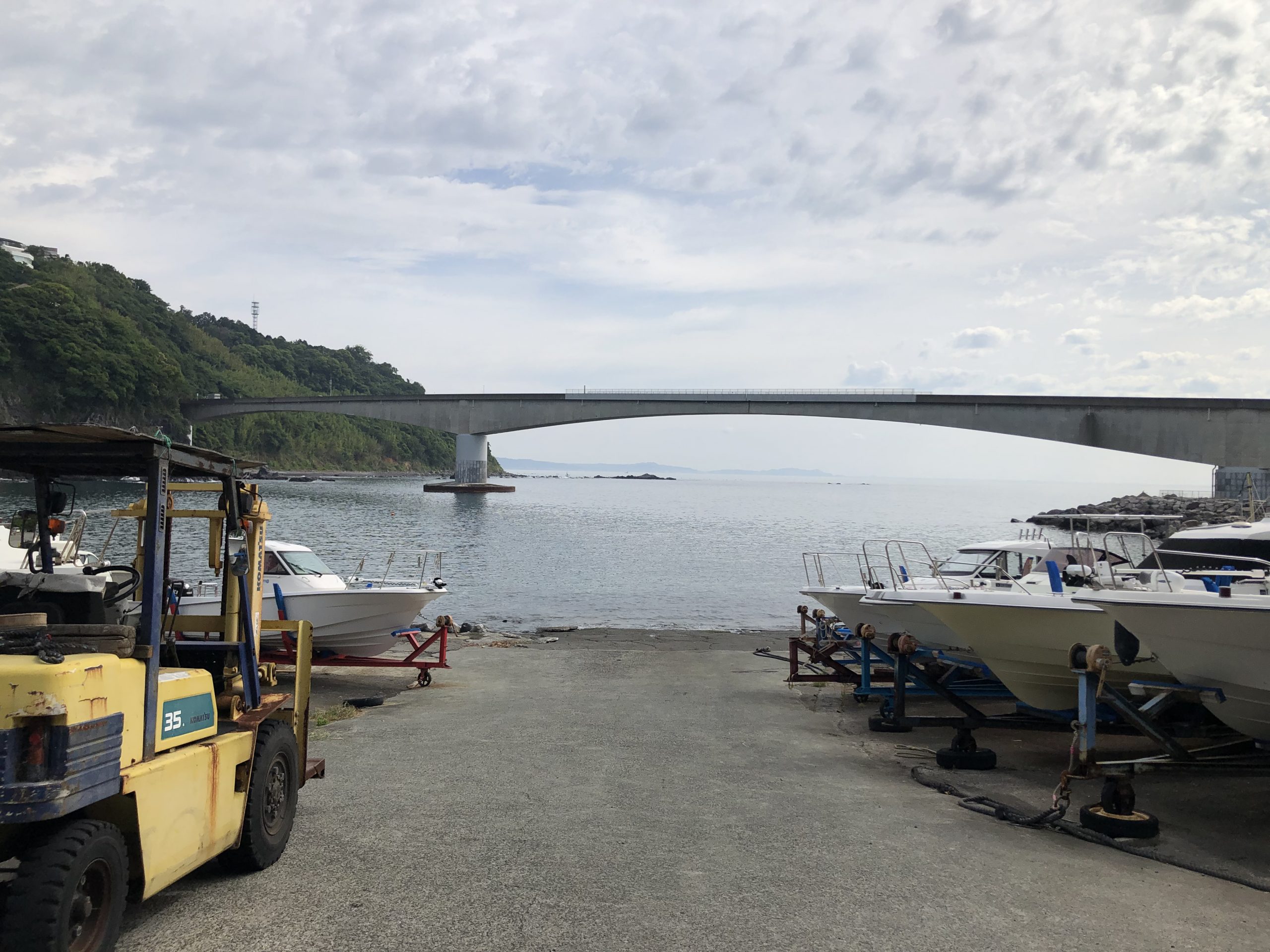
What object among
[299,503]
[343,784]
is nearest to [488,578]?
[343,784]

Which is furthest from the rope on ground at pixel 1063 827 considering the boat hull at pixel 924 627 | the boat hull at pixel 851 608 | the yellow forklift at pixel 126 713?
the boat hull at pixel 851 608

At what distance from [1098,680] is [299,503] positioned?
79.2 meters

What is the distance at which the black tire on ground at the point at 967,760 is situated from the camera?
962 cm

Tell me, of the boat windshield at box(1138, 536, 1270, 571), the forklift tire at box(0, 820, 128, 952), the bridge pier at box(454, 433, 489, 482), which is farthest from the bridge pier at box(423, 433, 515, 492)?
the forklift tire at box(0, 820, 128, 952)

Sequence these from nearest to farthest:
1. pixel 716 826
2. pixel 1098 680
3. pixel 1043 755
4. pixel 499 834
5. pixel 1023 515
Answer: pixel 499 834 → pixel 716 826 → pixel 1098 680 → pixel 1043 755 → pixel 1023 515

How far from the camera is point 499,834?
22.1ft

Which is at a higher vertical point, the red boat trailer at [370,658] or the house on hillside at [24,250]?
the house on hillside at [24,250]

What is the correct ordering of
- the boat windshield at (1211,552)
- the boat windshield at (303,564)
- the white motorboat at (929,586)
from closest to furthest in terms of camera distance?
the boat windshield at (1211,552) < the white motorboat at (929,586) < the boat windshield at (303,564)

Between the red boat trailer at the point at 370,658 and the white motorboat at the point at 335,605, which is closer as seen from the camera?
the red boat trailer at the point at 370,658

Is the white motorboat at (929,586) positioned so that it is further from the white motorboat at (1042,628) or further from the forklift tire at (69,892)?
the forklift tire at (69,892)

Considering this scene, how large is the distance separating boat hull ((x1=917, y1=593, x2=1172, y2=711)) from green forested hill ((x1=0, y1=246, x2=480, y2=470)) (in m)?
70.1

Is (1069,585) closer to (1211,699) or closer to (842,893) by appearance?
(1211,699)

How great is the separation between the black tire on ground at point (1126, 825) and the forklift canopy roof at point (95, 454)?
6333mm

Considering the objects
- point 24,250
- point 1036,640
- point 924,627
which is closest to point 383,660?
point 924,627
